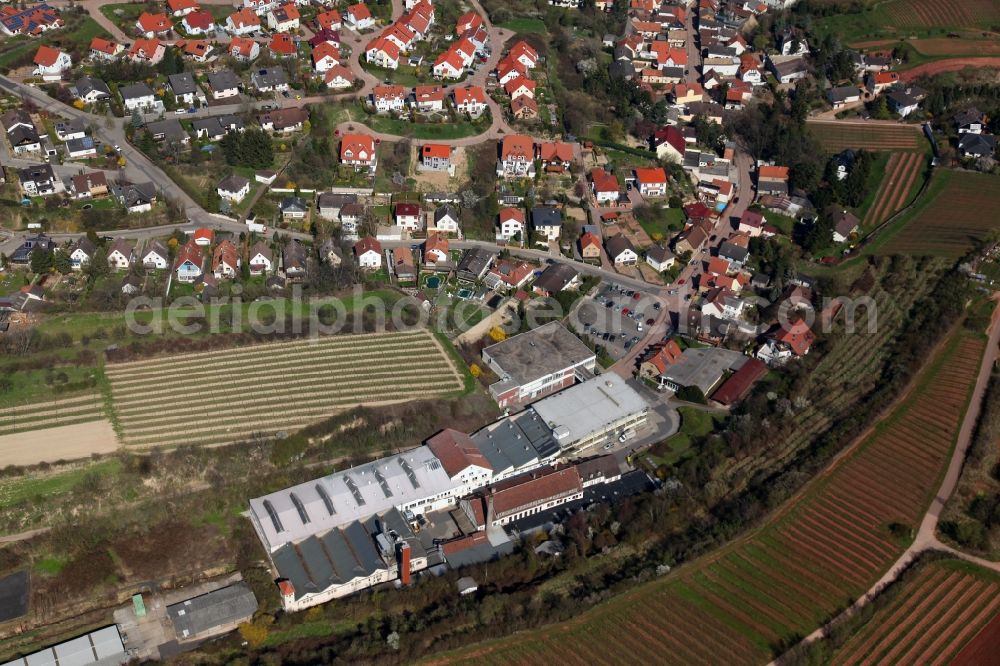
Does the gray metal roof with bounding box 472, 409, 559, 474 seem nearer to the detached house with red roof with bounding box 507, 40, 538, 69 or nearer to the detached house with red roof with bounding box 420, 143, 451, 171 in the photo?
the detached house with red roof with bounding box 420, 143, 451, 171

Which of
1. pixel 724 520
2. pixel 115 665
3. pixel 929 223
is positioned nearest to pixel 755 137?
pixel 929 223

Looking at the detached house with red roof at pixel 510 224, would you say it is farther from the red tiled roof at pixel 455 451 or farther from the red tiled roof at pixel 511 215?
the red tiled roof at pixel 455 451

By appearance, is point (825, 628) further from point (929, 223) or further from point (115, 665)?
point (929, 223)

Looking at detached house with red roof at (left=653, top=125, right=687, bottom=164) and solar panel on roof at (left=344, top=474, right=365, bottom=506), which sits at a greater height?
detached house with red roof at (left=653, top=125, right=687, bottom=164)

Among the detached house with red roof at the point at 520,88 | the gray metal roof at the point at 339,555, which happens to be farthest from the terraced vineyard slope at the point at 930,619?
the detached house with red roof at the point at 520,88

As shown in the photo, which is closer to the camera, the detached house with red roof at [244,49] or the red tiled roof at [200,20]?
the detached house with red roof at [244,49]

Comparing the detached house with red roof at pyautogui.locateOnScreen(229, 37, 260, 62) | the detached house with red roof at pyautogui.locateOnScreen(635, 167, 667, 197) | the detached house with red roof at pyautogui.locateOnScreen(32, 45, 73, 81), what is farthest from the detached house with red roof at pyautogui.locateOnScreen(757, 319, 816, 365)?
the detached house with red roof at pyautogui.locateOnScreen(32, 45, 73, 81)
